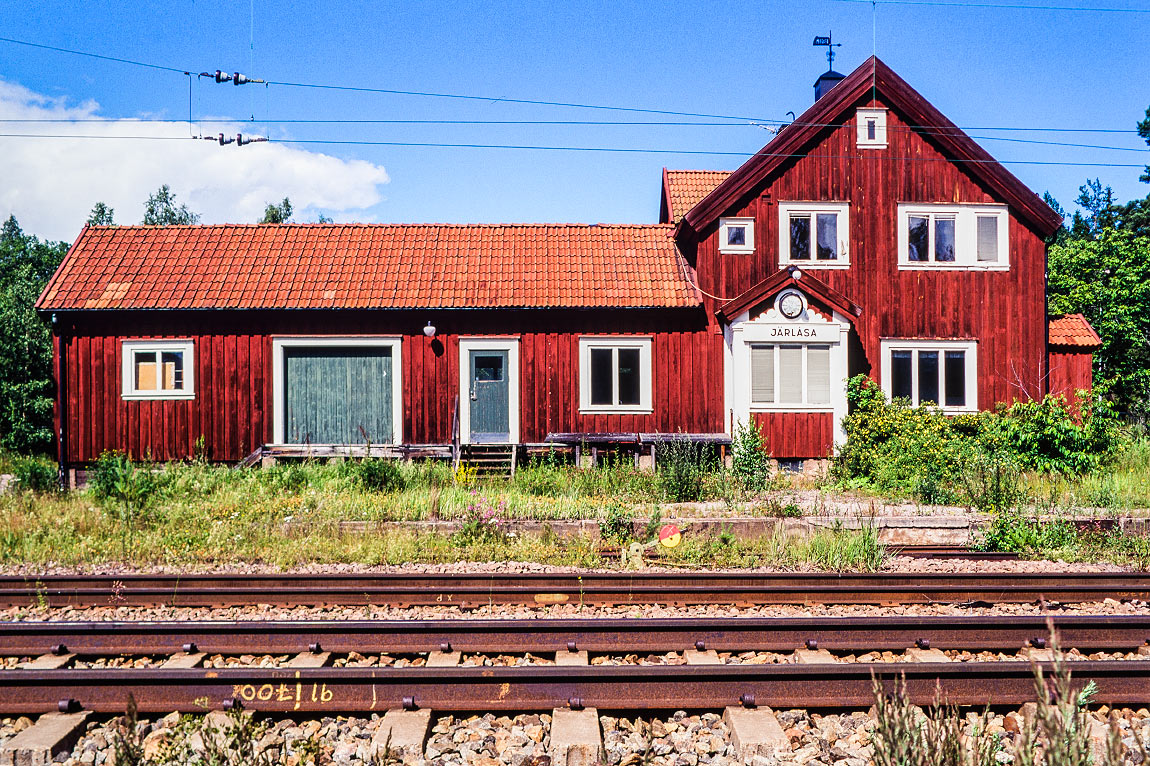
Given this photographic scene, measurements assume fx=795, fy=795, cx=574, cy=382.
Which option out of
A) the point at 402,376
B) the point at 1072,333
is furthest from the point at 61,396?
the point at 1072,333

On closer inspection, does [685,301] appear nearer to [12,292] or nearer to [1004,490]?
[1004,490]

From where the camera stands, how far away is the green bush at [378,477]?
14219 millimetres

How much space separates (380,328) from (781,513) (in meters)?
10.7

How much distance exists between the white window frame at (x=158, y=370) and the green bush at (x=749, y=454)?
12.6m

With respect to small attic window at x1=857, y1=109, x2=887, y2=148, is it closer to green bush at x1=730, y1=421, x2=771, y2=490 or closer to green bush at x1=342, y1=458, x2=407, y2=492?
green bush at x1=730, y1=421, x2=771, y2=490

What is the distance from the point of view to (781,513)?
1234 cm

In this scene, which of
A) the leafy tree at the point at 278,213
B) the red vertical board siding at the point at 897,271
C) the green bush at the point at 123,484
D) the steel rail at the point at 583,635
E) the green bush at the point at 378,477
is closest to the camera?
the steel rail at the point at 583,635

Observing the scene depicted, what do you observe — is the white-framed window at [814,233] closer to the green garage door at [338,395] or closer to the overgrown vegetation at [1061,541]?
the overgrown vegetation at [1061,541]

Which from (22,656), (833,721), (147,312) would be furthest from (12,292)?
(833,721)

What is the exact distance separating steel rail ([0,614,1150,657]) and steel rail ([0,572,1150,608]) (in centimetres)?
123

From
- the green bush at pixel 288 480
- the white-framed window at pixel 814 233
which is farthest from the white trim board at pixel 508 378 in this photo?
the white-framed window at pixel 814 233

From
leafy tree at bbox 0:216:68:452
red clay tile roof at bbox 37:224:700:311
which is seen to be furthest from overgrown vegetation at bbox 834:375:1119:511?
leafy tree at bbox 0:216:68:452

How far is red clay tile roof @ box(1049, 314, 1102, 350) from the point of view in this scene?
64.7 ft

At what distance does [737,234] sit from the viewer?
19.4m
